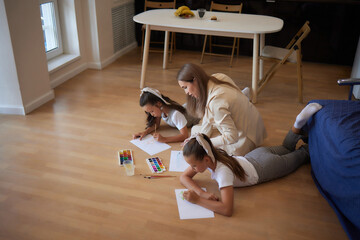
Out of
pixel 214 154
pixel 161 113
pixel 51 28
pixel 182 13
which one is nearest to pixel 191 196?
pixel 214 154

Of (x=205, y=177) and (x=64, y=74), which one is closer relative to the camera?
(x=205, y=177)

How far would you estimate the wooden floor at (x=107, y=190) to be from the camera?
212 centimetres

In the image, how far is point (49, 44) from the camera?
14.6 ft

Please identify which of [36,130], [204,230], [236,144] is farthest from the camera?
[36,130]

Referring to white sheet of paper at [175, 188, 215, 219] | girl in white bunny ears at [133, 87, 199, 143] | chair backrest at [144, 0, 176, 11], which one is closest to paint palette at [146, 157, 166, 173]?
girl in white bunny ears at [133, 87, 199, 143]

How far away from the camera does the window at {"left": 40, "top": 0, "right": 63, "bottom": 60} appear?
428cm

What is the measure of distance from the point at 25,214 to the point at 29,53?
6.07 ft

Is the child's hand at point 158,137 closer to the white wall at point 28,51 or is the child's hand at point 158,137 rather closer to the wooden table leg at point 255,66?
the wooden table leg at point 255,66

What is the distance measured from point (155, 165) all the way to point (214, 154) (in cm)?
63

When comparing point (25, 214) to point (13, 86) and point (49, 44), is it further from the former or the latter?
point (49, 44)

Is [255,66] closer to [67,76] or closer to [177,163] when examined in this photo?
[177,163]

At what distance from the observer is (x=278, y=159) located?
258 centimetres

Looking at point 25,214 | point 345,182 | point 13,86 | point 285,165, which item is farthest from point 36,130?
point 345,182

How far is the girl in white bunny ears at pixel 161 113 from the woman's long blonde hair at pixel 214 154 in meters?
0.75
